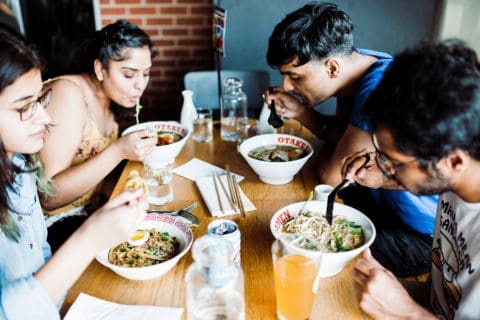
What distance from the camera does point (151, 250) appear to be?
129 centimetres

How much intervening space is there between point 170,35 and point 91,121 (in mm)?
1829

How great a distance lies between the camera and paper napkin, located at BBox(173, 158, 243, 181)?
183 centimetres

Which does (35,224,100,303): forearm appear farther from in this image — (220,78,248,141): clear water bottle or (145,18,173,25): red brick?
(145,18,173,25): red brick

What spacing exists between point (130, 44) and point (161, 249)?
101cm

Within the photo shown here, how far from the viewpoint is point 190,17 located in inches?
140

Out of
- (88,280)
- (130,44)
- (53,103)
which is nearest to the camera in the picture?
(88,280)

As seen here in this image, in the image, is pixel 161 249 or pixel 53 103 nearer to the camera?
pixel 161 249

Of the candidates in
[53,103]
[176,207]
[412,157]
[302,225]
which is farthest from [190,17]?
[412,157]

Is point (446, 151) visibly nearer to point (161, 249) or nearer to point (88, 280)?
point (161, 249)

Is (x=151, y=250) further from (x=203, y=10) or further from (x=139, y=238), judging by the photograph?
(x=203, y=10)

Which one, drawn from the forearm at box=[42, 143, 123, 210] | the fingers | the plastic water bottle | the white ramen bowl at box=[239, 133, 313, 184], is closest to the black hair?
the plastic water bottle

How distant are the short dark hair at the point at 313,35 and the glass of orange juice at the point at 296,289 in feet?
3.04

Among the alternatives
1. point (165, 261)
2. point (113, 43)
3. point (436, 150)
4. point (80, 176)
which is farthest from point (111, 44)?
point (436, 150)

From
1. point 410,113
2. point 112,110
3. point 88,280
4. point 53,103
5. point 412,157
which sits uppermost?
point 410,113
